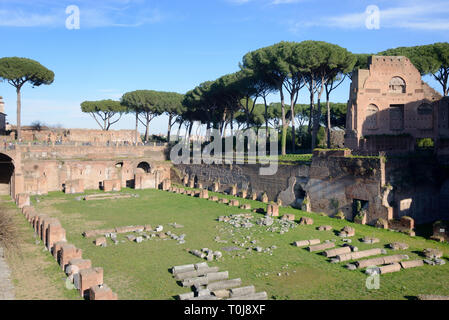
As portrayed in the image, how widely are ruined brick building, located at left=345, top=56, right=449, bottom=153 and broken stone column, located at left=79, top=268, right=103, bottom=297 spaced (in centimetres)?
1536

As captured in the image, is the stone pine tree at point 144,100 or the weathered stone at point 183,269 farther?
the stone pine tree at point 144,100

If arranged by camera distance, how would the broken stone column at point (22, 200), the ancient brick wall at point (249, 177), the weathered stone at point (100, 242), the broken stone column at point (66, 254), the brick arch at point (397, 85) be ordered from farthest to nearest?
1. the brick arch at point (397, 85)
2. the ancient brick wall at point (249, 177)
3. the broken stone column at point (22, 200)
4. the weathered stone at point (100, 242)
5. the broken stone column at point (66, 254)

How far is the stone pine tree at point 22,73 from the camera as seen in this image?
97.5 ft

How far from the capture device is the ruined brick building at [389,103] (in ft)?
64.5

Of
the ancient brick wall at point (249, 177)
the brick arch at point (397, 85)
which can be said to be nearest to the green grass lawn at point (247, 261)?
the ancient brick wall at point (249, 177)

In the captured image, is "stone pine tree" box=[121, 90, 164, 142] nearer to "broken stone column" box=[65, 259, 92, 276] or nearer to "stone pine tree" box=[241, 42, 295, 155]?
"stone pine tree" box=[241, 42, 295, 155]

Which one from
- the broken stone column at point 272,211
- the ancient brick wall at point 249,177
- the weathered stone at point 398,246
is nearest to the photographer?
the weathered stone at point 398,246

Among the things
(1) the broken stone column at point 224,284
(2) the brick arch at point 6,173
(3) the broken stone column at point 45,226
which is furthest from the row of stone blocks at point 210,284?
(2) the brick arch at point 6,173

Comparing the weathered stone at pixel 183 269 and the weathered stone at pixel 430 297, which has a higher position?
the weathered stone at pixel 183 269

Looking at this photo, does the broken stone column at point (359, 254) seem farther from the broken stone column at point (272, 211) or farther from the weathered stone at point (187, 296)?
the broken stone column at point (272, 211)

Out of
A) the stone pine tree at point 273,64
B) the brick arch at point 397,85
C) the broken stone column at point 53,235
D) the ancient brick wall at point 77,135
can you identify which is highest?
the stone pine tree at point 273,64

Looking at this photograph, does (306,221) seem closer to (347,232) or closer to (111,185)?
(347,232)
